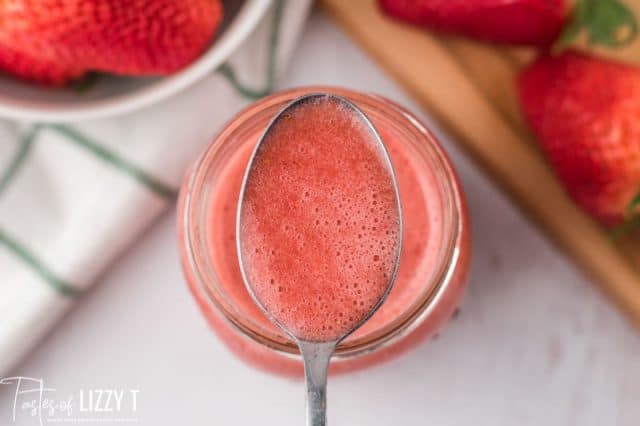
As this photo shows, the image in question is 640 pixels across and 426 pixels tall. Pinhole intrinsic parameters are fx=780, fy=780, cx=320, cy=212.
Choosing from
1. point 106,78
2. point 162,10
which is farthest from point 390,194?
point 106,78

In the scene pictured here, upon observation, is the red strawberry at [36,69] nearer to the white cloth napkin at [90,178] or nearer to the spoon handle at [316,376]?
the white cloth napkin at [90,178]

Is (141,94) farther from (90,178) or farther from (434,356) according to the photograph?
(434,356)

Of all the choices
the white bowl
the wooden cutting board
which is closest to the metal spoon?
the white bowl

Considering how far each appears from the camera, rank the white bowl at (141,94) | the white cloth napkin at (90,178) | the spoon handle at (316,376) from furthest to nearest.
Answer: the white cloth napkin at (90,178), the white bowl at (141,94), the spoon handle at (316,376)

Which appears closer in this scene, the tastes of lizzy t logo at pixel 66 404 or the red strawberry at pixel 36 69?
the red strawberry at pixel 36 69

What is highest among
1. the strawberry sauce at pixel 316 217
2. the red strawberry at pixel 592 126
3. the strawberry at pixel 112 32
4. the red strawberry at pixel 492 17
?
the red strawberry at pixel 492 17

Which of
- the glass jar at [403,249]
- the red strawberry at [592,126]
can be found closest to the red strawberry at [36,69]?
the glass jar at [403,249]

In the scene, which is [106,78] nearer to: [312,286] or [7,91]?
[7,91]

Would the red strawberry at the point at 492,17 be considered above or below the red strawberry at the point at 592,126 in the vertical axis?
above
